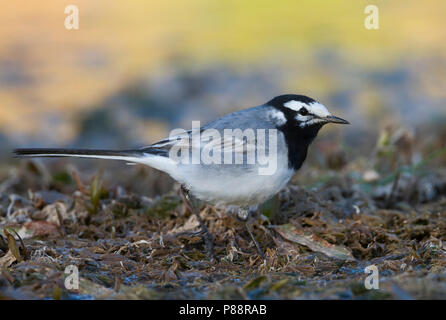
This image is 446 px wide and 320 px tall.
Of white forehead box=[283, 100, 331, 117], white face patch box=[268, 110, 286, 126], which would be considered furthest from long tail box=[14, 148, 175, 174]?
white forehead box=[283, 100, 331, 117]

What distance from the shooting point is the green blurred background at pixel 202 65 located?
11.4 m

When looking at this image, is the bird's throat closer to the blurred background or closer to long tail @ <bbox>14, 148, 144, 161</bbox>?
long tail @ <bbox>14, 148, 144, 161</bbox>

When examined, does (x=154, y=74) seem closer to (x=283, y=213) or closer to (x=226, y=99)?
(x=226, y=99)

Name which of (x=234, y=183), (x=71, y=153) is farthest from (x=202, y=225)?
(x=71, y=153)

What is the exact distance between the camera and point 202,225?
527 centimetres

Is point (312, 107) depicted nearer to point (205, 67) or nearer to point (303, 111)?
point (303, 111)

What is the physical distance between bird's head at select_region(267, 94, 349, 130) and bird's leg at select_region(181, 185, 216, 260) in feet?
3.35

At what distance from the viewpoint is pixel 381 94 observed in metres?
12.4

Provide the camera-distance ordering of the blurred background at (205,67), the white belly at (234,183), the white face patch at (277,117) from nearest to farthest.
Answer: the white belly at (234,183)
the white face patch at (277,117)
the blurred background at (205,67)

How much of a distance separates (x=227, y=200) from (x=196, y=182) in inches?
11.6

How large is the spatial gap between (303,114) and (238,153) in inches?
27.7

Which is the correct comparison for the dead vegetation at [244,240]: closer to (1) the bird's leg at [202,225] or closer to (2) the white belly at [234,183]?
(1) the bird's leg at [202,225]

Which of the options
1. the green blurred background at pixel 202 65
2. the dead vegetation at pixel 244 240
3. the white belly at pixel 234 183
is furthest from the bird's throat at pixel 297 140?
the green blurred background at pixel 202 65
